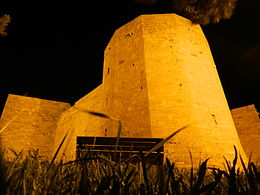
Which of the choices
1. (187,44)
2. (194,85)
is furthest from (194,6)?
(194,85)

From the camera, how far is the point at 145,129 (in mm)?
5445

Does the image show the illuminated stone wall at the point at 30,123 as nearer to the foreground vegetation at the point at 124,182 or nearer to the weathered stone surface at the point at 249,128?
the weathered stone surface at the point at 249,128

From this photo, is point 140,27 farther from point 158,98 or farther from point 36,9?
point 36,9

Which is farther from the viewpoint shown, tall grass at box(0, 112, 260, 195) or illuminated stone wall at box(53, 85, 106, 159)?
illuminated stone wall at box(53, 85, 106, 159)

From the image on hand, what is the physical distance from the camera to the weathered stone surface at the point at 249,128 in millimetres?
9102

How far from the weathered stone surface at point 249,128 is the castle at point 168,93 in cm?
8

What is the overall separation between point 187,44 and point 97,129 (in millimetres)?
4830

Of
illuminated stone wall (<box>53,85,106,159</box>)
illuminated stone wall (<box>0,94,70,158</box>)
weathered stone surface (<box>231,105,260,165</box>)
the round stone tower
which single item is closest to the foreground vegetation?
the round stone tower

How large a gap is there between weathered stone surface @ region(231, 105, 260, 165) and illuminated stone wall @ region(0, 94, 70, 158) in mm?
11015

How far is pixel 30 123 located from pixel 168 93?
961 cm

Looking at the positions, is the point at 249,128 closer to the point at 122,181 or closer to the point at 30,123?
the point at 122,181

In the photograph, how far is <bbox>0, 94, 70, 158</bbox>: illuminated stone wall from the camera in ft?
35.2

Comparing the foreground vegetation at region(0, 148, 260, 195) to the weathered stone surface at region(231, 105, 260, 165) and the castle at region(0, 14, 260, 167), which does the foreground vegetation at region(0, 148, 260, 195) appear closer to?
the castle at region(0, 14, 260, 167)

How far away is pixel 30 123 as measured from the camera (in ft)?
37.8
